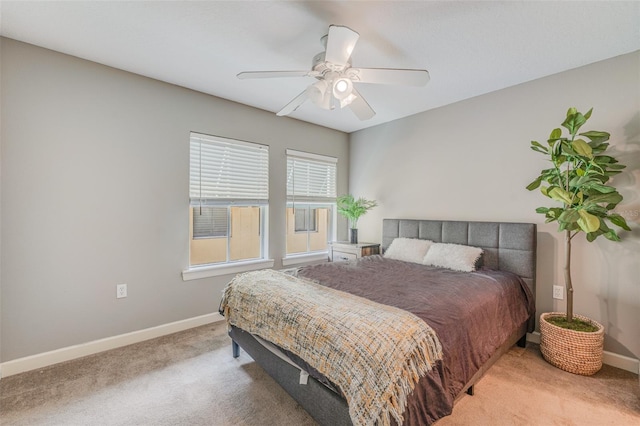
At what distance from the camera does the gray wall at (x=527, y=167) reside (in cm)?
228

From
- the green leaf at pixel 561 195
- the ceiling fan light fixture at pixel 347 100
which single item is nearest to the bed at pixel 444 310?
the green leaf at pixel 561 195

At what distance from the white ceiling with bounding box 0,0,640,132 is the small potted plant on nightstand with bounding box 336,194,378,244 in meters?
1.90

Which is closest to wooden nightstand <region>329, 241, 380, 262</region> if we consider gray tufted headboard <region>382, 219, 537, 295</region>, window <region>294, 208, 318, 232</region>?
window <region>294, 208, 318, 232</region>

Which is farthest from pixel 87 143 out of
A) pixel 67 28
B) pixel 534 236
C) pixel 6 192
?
pixel 534 236

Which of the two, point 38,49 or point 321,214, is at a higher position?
point 38,49

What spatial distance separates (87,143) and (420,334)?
10.1 ft

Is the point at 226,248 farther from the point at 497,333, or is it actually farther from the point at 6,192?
the point at 497,333

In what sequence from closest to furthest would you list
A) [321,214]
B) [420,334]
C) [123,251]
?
[420,334] → [123,251] → [321,214]

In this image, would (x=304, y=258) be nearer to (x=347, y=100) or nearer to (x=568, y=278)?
(x=347, y=100)

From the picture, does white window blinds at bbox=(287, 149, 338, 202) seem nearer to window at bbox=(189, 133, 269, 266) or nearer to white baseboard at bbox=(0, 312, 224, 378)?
window at bbox=(189, 133, 269, 266)

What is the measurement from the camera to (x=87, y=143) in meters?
2.45

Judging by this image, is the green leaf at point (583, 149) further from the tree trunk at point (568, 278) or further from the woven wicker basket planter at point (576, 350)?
the woven wicker basket planter at point (576, 350)

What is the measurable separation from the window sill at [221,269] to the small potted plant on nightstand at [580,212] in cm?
301

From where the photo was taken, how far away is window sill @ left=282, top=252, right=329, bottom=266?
12.7 ft
